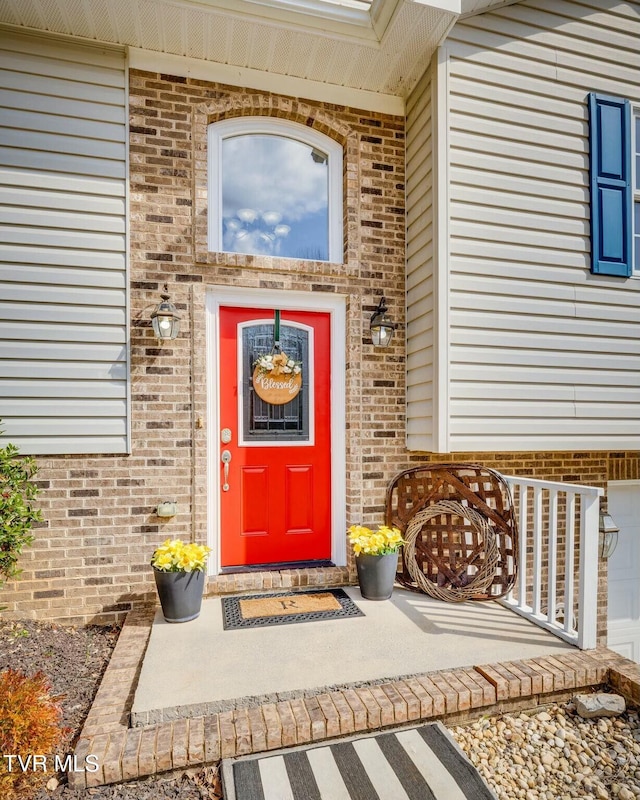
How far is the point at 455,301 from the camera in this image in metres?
3.24

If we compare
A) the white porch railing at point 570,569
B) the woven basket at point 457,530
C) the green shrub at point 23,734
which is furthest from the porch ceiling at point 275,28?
the green shrub at point 23,734

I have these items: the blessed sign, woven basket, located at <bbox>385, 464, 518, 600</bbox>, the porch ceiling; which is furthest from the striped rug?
the porch ceiling

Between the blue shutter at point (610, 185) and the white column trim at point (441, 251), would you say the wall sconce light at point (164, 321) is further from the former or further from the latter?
the blue shutter at point (610, 185)

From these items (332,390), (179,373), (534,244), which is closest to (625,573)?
(534,244)

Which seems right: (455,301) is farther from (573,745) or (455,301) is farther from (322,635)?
(573,745)

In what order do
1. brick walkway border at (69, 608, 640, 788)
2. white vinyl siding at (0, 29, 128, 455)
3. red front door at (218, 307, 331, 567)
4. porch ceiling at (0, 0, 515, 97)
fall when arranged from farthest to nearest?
1. red front door at (218, 307, 331, 567)
2. white vinyl siding at (0, 29, 128, 455)
3. porch ceiling at (0, 0, 515, 97)
4. brick walkway border at (69, 608, 640, 788)

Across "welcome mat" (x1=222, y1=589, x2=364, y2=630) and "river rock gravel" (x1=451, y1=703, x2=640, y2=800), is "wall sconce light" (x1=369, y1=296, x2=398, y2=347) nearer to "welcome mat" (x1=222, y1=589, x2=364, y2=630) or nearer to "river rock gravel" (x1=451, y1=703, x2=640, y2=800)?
"welcome mat" (x1=222, y1=589, x2=364, y2=630)

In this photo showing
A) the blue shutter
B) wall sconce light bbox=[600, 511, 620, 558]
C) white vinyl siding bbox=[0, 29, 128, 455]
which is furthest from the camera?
wall sconce light bbox=[600, 511, 620, 558]

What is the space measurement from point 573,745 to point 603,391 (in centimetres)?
242

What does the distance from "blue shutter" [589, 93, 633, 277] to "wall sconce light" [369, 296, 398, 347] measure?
5.20 feet

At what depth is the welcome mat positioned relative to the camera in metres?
2.85

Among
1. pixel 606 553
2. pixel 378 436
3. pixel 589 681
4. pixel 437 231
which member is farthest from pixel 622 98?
pixel 589 681

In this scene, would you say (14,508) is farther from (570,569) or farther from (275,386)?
(570,569)

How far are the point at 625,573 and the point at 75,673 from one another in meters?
4.55
